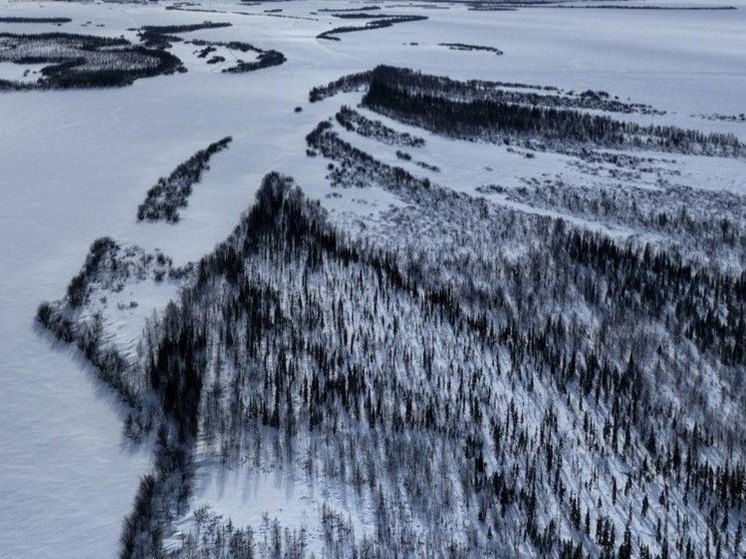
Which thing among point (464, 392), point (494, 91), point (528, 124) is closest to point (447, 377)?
point (464, 392)

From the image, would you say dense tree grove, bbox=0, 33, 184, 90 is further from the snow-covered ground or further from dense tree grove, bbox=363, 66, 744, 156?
dense tree grove, bbox=363, 66, 744, 156

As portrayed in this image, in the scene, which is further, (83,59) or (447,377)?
(83,59)

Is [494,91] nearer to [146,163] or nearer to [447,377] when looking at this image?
[146,163]

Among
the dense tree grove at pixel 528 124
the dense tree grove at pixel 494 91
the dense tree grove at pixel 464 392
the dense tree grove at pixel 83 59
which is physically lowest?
the dense tree grove at pixel 464 392

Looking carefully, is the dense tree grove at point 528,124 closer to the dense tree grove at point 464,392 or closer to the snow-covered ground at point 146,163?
the snow-covered ground at point 146,163

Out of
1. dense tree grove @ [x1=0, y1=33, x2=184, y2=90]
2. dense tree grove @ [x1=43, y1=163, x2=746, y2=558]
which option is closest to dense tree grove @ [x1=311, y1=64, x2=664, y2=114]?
dense tree grove @ [x1=0, y1=33, x2=184, y2=90]

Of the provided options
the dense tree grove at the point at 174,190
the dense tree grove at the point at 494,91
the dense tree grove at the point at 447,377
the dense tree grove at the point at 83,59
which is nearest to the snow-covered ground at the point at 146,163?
the dense tree grove at the point at 174,190

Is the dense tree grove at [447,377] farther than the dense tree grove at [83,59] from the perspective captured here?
No
